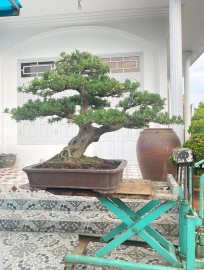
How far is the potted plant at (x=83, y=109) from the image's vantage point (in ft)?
3.89

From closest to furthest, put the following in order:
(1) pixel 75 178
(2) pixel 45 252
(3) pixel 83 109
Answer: (1) pixel 75 178, (3) pixel 83 109, (2) pixel 45 252

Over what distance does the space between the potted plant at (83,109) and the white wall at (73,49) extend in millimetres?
2623

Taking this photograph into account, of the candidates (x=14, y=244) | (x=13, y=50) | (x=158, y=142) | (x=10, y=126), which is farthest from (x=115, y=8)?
(x=14, y=244)

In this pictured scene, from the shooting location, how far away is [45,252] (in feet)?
5.27

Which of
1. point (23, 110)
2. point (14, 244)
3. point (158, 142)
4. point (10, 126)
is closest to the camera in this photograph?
point (23, 110)

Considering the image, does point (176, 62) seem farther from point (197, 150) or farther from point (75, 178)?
point (75, 178)

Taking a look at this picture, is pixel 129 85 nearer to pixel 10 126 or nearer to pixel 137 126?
pixel 137 126

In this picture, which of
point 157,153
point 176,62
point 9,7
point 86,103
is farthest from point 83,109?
point 176,62

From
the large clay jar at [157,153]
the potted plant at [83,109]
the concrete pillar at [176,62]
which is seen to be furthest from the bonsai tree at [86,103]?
the concrete pillar at [176,62]

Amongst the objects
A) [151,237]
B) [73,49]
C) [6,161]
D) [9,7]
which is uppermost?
[73,49]

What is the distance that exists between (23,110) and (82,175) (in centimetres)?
54

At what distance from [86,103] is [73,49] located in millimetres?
3039

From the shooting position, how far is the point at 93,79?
1.30 meters

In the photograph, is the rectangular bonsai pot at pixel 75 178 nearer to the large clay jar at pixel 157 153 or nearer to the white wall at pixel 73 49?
the large clay jar at pixel 157 153
